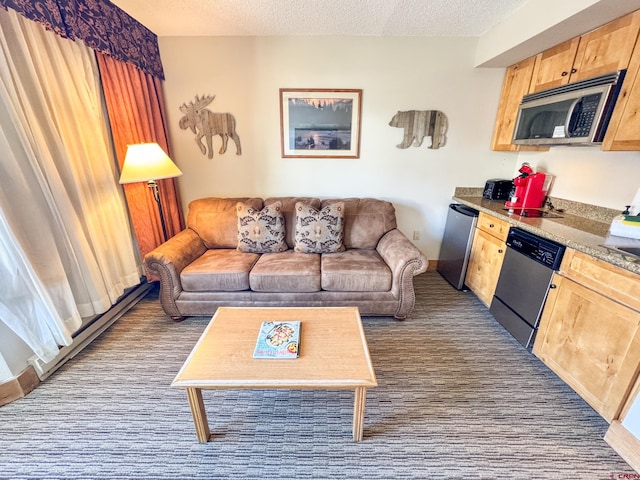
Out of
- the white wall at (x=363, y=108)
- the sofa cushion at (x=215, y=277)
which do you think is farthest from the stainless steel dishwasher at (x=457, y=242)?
the sofa cushion at (x=215, y=277)

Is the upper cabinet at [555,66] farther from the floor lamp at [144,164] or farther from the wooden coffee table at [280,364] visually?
the floor lamp at [144,164]

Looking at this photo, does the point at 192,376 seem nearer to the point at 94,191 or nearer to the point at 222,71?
the point at 94,191

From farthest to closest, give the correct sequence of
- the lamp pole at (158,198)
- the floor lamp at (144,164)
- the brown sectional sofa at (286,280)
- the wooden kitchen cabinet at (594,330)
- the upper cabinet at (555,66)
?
the lamp pole at (158,198) → the brown sectional sofa at (286,280) → the floor lamp at (144,164) → the upper cabinet at (555,66) → the wooden kitchen cabinet at (594,330)

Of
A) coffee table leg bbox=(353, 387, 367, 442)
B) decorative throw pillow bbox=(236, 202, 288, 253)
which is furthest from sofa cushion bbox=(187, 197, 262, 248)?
coffee table leg bbox=(353, 387, 367, 442)

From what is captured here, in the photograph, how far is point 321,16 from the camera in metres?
2.18

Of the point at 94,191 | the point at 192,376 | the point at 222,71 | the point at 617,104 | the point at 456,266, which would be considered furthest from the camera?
the point at 456,266

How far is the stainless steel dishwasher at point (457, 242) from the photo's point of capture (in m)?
2.61

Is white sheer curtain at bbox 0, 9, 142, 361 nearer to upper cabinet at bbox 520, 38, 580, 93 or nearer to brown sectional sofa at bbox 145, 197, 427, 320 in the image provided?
brown sectional sofa at bbox 145, 197, 427, 320

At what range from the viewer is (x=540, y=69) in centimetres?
222

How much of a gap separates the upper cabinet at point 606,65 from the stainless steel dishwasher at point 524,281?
2.40ft

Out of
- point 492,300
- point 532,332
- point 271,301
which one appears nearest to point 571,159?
point 492,300

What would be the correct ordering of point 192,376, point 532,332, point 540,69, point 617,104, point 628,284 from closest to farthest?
point 192,376
point 628,284
point 617,104
point 532,332
point 540,69

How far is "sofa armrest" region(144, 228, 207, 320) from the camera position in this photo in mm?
2123

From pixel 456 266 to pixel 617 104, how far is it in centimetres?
166
